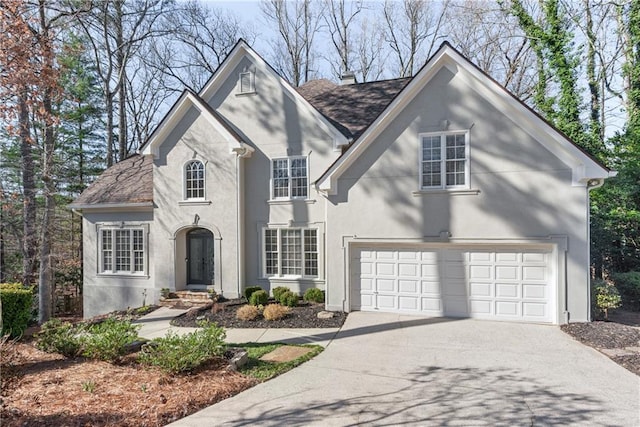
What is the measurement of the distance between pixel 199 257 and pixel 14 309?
6538 millimetres

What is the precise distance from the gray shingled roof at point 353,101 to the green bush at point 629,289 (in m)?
10.7

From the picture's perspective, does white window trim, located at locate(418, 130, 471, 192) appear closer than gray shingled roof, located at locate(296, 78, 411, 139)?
Yes

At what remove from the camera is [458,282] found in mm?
10602

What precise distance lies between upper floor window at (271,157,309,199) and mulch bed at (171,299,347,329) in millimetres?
4134

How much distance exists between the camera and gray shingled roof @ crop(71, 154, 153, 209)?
1541cm

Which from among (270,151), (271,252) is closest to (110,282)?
(271,252)

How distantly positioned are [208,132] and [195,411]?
11093mm

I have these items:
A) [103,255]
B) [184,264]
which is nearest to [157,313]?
[184,264]

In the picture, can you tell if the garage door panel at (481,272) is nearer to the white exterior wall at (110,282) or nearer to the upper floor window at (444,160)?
the upper floor window at (444,160)

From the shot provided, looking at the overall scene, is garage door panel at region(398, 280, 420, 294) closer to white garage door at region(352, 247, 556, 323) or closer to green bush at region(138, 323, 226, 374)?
white garage door at region(352, 247, 556, 323)

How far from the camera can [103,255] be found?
621 inches

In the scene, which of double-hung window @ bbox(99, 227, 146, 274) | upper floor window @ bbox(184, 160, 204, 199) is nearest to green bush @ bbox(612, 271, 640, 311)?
upper floor window @ bbox(184, 160, 204, 199)

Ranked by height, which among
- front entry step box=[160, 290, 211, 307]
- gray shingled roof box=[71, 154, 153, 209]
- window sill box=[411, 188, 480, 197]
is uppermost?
gray shingled roof box=[71, 154, 153, 209]

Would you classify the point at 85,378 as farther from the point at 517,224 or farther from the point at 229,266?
the point at 517,224
